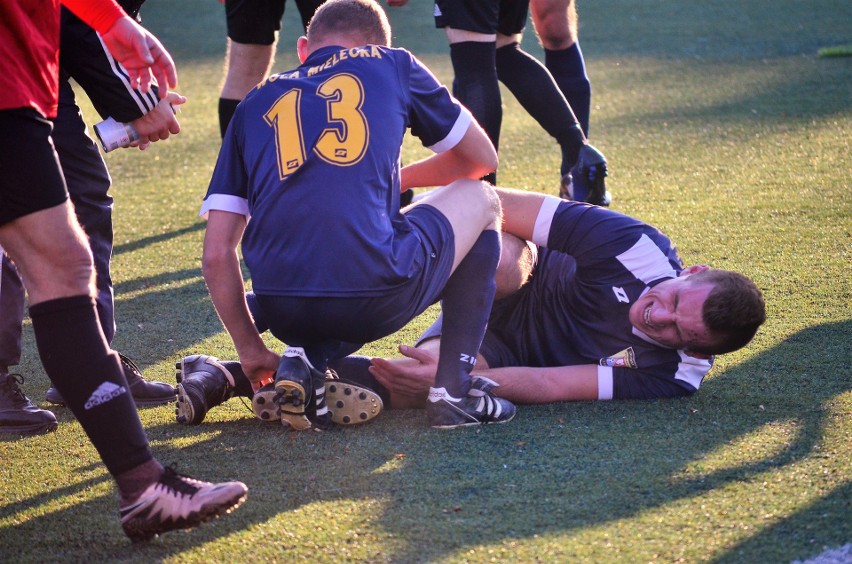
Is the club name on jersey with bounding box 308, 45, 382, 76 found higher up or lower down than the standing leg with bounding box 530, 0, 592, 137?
higher up

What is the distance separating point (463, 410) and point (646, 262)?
654 millimetres

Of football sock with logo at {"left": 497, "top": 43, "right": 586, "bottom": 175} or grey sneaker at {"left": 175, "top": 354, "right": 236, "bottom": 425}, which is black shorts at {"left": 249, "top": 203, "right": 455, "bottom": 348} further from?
football sock with logo at {"left": 497, "top": 43, "right": 586, "bottom": 175}

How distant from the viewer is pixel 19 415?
109 inches

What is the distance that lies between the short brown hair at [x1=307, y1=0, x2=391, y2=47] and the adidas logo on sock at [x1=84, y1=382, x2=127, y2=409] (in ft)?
3.95

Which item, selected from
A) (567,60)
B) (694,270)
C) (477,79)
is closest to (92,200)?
(694,270)

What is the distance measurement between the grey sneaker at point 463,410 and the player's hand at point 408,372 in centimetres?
9

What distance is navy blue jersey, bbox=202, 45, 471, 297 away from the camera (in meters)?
2.52

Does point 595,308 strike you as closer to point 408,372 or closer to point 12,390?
point 408,372

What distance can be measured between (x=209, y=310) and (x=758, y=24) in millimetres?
7426

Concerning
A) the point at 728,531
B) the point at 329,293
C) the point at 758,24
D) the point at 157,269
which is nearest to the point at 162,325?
the point at 157,269

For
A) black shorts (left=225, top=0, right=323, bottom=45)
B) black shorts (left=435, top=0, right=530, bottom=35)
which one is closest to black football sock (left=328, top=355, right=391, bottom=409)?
black shorts (left=435, top=0, right=530, bottom=35)

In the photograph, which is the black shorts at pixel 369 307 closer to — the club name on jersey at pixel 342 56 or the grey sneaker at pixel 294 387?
the grey sneaker at pixel 294 387

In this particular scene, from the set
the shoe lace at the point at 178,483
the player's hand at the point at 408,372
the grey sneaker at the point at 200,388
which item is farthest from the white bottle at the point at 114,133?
the shoe lace at the point at 178,483

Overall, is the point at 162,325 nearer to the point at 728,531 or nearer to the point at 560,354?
the point at 560,354
